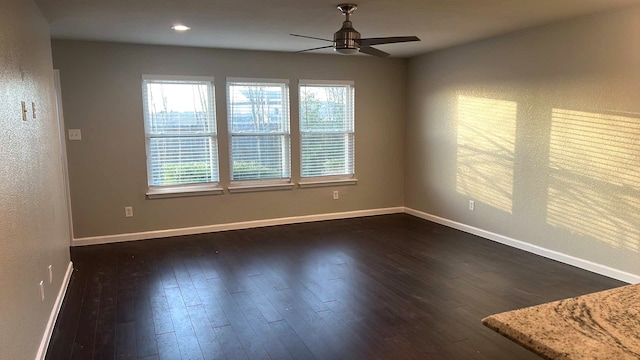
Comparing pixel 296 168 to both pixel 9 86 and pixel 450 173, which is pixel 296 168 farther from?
pixel 9 86

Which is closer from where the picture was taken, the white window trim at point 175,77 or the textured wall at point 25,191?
the textured wall at point 25,191

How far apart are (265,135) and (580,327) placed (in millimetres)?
5051

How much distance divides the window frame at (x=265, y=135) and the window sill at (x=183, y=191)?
19 centimetres

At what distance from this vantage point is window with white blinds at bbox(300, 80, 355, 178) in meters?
6.03

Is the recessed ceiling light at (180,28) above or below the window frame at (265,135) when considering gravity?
above

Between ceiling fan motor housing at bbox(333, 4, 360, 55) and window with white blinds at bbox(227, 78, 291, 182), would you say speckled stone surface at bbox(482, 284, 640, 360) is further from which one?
window with white blinds at bbox(227, 78, 291, 182)

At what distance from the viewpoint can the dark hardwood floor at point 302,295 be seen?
9.00ft

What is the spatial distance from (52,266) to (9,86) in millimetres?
1462

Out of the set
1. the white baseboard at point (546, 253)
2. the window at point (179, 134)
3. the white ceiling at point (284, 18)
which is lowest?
the white baseboard at point (546, 253)

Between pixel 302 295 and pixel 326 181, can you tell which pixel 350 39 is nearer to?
pixel 302 295

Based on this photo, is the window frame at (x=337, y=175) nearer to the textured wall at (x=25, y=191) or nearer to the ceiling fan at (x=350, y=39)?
the ceiling fan at (x=350, y=39)

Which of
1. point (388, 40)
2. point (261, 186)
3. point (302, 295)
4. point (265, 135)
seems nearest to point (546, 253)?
point (302, 295)

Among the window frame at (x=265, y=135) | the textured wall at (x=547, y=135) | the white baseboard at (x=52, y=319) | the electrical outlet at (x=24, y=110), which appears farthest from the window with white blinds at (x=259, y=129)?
the electrical outlet at (x=24, y=110)

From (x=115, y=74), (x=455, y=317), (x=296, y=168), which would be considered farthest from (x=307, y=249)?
(x=115, y=74)
